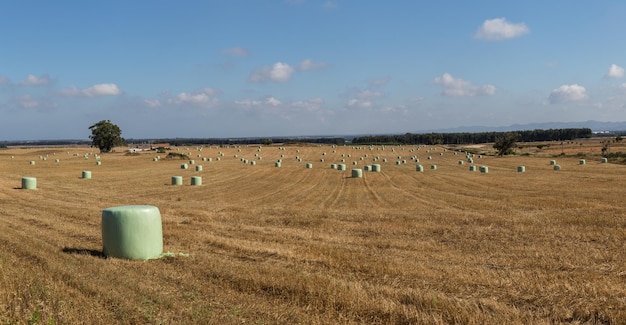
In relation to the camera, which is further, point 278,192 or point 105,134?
point 105,134

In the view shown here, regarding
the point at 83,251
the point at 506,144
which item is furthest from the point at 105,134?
the point at 83,251

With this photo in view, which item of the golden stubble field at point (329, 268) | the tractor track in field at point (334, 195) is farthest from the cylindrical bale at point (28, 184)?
the tractor track in field at point (334, 195)

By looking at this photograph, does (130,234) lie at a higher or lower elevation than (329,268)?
higher

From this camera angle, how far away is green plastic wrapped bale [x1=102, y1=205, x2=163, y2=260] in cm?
1108

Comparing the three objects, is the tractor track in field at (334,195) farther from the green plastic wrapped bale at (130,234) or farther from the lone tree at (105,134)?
the lone tree at (105,134)

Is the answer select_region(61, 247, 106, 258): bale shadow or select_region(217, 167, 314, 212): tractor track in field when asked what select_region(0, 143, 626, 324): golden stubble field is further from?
select_region(217, 167, 314, 212): tractor track in field

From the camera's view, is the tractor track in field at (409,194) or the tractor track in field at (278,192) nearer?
the tractor track in field at (409,194)

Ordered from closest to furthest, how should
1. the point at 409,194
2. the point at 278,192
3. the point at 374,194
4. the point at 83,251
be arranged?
the point at 83,251 < the point at 409,194 < the point at 374,194 < the point at 278,192

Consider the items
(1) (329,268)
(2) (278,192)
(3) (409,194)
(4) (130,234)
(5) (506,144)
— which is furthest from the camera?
(5) (506,144)

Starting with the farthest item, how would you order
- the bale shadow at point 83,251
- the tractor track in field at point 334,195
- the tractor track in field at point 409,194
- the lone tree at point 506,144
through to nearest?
the lone tree at point 506,144, the tractor track in field at point 334,195, the tractor track in field at point 409,194, the bale shadow at point 83,251

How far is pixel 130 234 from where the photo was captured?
36.4ft

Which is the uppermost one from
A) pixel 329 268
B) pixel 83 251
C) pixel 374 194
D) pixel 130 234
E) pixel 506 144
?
pixel 506 144

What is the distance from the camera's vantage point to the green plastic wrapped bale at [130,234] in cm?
1108

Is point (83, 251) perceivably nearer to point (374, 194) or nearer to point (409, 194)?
point (374, 194)
